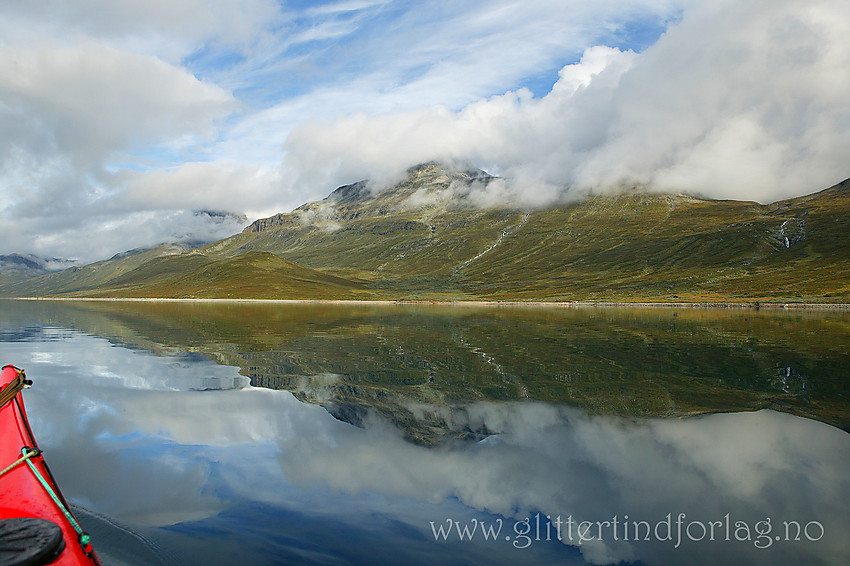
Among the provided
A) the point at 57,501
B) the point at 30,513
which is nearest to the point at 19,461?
the point at 57,501

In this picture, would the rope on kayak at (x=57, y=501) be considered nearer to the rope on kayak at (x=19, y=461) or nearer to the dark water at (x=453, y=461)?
the rope on kayak at (x=19, y=461)

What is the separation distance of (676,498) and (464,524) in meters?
5.91

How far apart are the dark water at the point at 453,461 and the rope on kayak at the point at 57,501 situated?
1.92 metres

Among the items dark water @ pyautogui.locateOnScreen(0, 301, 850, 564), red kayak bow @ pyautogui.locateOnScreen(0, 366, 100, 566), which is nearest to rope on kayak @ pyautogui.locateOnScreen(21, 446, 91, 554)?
red kayak bow @ pyautogui.locateOnScreen(0, 366, 100, 566)

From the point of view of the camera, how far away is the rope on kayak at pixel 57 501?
24.7 feet

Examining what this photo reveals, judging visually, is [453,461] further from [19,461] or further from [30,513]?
[19,461]

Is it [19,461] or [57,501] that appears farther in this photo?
[19,461]

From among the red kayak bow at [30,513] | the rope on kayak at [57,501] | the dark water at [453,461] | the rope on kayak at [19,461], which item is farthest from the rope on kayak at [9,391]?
the rope on kayak at [19,461]

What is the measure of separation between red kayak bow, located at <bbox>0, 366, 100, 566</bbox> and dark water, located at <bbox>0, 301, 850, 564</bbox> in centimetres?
202

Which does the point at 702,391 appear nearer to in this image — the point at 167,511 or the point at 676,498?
the point at 676,498

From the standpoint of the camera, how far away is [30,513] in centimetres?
A: 841

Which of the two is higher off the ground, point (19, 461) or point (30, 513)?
point (19, 461)

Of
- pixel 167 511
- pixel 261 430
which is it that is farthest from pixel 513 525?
pixel 261 430

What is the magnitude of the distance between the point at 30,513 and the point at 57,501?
42 centimetres
